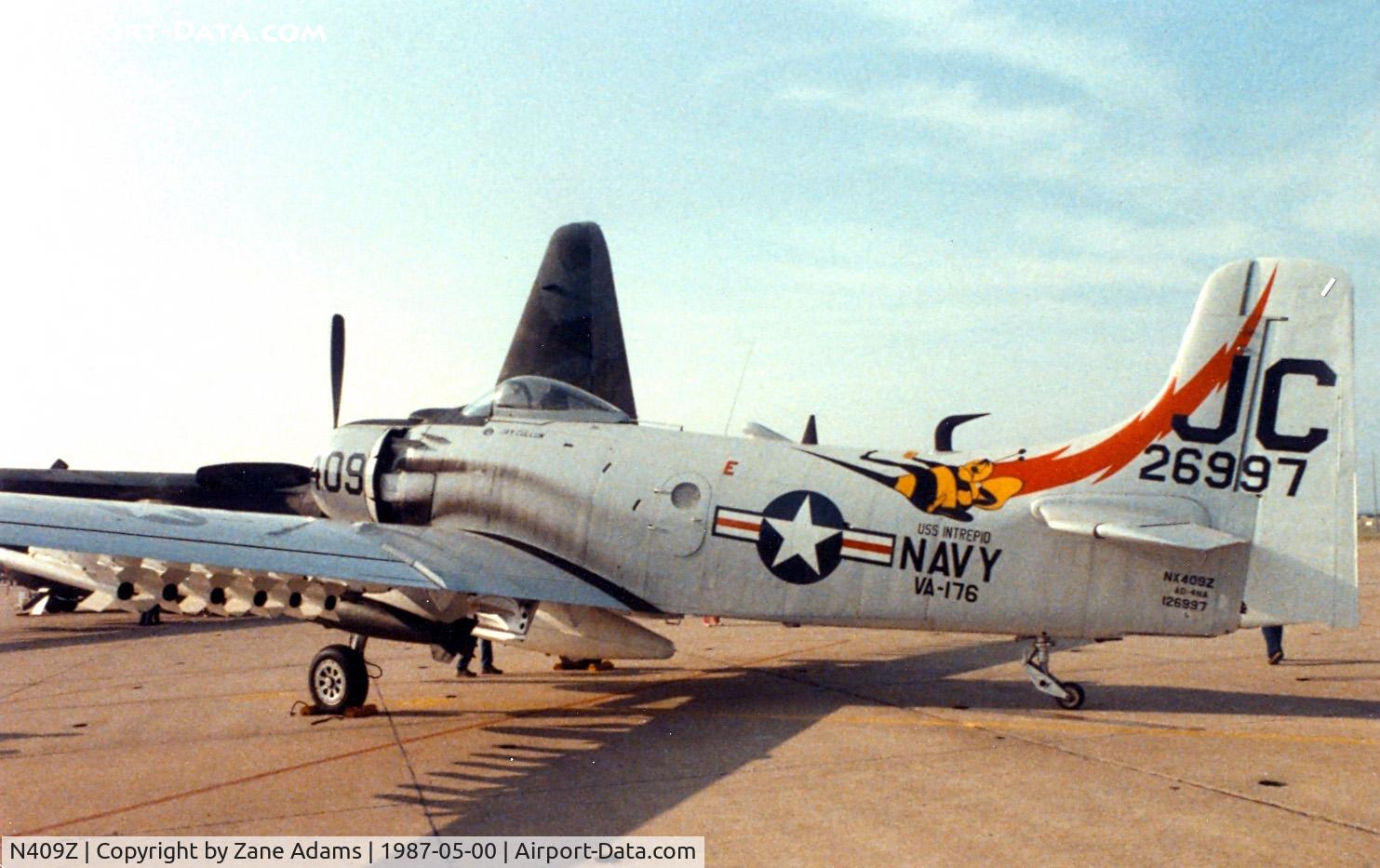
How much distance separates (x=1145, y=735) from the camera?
27.0ft

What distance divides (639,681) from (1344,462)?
24.2 ft

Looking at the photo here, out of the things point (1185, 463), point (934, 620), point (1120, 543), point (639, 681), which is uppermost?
point (1185, 463)

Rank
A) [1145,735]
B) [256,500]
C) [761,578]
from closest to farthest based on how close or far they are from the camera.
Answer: [1145,735], [761,578], [256,500]

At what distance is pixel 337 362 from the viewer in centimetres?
1516

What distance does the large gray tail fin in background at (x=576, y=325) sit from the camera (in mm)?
25906

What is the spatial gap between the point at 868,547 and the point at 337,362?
361 inches

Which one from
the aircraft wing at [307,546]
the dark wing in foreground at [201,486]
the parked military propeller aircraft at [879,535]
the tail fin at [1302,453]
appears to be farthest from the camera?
the dark wing in foreground at [201,486]

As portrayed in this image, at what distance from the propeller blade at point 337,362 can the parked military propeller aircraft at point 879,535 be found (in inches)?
191

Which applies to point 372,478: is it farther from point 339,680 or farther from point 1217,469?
point 1217,469

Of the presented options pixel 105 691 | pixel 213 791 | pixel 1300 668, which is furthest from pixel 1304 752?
pixel 105 691

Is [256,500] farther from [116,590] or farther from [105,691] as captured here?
[116,590]

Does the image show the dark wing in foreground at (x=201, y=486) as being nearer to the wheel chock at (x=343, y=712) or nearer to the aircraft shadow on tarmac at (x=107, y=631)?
the aircraft shadow on tarmac at (x=107, y=631)

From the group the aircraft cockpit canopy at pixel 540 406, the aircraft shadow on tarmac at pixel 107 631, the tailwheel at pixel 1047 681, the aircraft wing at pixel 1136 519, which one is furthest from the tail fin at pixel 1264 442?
the aircraft shadow on tarmac at pixel 107 631

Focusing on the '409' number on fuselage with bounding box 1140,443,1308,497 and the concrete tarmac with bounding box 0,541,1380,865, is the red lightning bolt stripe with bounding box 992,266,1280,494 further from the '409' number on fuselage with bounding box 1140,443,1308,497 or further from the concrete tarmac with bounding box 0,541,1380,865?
the concrete tarmac with bounding box 0,541,1380,865
